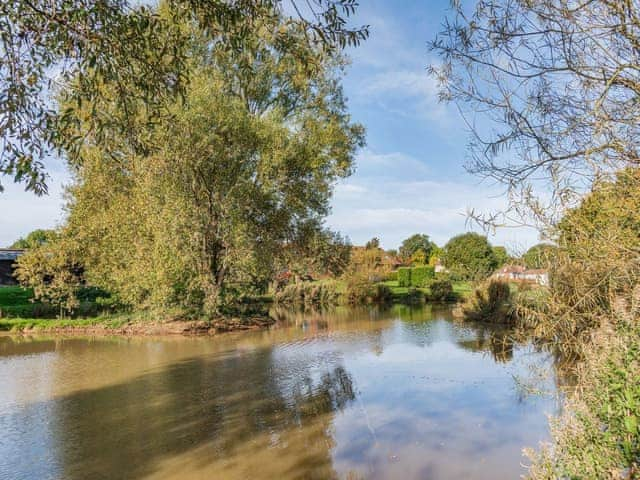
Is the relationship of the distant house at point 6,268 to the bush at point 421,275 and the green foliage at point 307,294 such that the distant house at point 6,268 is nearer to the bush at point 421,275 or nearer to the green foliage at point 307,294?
the green foliage at point 307,294

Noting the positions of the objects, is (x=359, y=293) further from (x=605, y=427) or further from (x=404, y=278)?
(x=605, y=427)

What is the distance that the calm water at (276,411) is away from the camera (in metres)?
5.05

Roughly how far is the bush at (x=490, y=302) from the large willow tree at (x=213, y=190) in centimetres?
689

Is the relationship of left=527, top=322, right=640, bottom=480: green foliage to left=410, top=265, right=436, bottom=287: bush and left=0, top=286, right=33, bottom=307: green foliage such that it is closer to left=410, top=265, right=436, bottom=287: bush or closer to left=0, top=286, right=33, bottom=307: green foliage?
left=0, top=286, right=33, bottom=307: green foliage

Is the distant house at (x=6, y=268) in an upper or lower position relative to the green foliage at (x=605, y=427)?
upper

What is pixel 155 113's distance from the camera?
4391 mm

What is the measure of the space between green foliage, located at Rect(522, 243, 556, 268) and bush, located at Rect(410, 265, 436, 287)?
1064 inches

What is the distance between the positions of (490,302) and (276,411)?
1272cm

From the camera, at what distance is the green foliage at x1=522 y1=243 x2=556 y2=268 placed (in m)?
4.12

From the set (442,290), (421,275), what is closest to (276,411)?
(442,290)

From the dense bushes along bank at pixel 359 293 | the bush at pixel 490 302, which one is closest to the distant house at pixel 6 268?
the dense bushes along bank at pixel 359 293

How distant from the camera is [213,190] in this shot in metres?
16.2

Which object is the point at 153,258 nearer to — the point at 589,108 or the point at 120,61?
the point at 120,61

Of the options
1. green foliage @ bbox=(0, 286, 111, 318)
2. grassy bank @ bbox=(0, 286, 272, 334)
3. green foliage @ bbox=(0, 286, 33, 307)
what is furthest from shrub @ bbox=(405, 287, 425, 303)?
green foliage @ bbox=(0, 286, 33, 307)
